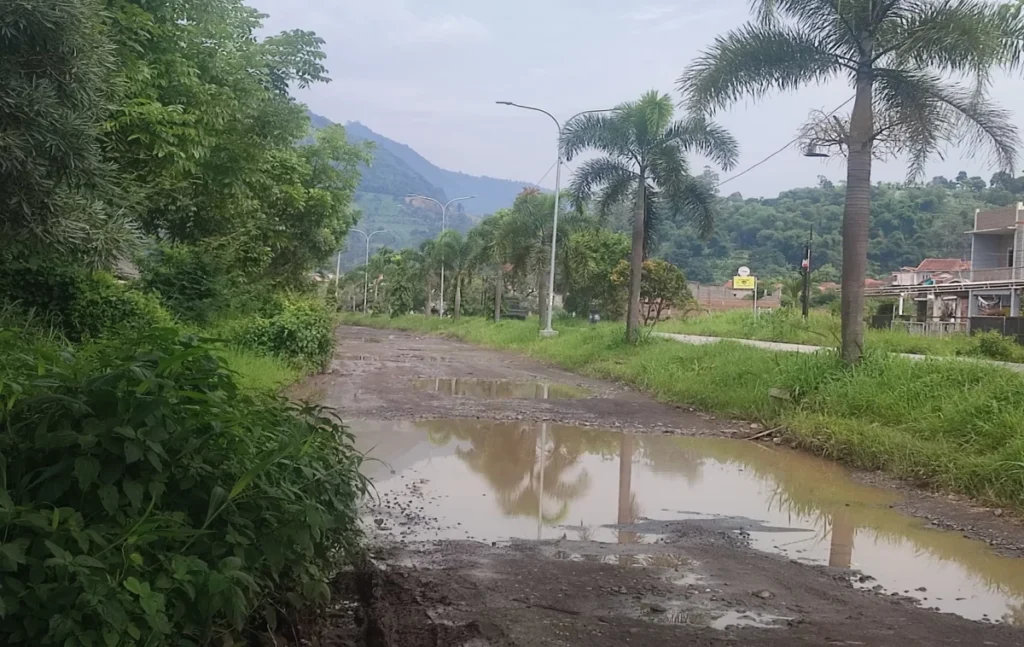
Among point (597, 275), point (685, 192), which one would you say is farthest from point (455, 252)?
point (685, 192)

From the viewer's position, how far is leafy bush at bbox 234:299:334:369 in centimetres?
1761

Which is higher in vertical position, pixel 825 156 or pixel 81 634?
pixel 825 156

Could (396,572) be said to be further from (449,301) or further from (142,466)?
(449,301)

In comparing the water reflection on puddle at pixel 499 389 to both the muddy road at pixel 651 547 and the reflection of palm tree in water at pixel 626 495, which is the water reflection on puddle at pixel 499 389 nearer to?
the muddy road at pixel 651 547

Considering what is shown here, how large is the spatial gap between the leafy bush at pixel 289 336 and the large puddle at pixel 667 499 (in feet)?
19.7

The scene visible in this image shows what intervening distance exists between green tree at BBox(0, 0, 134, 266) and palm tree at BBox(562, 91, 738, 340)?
55.2 feet

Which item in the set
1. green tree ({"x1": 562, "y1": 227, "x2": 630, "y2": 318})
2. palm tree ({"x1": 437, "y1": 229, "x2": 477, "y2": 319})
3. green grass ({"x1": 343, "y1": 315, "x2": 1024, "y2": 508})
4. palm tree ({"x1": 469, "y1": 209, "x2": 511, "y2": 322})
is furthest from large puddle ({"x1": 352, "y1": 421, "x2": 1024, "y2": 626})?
palm tree ({"x1": 437, "y1": 229, "x2": 477, "y2": 319})

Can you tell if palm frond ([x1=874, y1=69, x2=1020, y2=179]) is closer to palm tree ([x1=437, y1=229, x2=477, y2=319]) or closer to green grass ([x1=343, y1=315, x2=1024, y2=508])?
green grass ([x1=343, y1=315, x2=1024, y2=508])

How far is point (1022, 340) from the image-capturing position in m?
22.1

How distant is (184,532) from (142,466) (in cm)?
33

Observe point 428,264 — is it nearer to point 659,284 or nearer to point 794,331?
point 659,284

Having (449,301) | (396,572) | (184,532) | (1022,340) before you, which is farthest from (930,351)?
(449,301)

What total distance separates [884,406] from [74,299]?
41.4ft

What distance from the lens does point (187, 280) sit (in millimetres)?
19594
